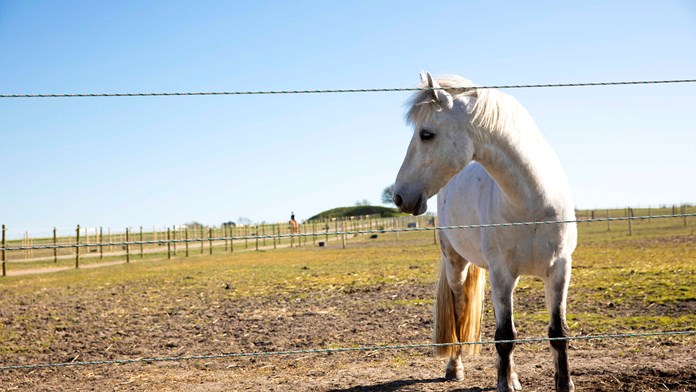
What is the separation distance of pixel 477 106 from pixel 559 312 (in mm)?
1419

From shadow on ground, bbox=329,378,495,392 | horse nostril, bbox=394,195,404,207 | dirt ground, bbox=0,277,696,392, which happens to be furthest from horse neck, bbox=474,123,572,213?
shadow on ground, bbox=329,378,495,392

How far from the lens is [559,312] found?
3598 mm

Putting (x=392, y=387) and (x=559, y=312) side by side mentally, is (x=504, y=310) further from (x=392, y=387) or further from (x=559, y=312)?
(x=392, y=387)

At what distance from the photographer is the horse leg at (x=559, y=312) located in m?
3.56

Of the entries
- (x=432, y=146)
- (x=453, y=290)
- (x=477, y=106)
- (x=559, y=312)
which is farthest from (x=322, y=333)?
(x=477, y=106)

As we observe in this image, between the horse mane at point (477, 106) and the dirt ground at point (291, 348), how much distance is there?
2.07m

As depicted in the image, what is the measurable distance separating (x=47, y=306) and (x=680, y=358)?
9895 mm

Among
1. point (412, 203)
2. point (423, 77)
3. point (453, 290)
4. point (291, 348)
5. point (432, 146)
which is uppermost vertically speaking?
point (423, 77)

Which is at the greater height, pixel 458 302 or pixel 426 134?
pixel 426 134

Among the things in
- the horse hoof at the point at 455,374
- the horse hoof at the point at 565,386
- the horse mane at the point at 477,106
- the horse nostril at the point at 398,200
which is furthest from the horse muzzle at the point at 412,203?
the horse hoof at the point at 455,374

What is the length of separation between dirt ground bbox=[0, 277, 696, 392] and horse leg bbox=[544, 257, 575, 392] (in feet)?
1.65

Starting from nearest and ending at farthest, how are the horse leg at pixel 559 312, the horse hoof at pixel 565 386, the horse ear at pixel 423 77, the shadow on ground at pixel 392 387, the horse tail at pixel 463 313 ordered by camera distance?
the horse ear at pixel 423 77, the horse leg at pixel 559 312, the horse hoof at pixel 565 386, the shadow on ground at pixel 392 387, the horse tail at pixel 463 313

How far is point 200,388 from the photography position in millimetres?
4648

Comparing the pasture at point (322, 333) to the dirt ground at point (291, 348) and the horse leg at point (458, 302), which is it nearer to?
the dirt ground at point (291, 348)
